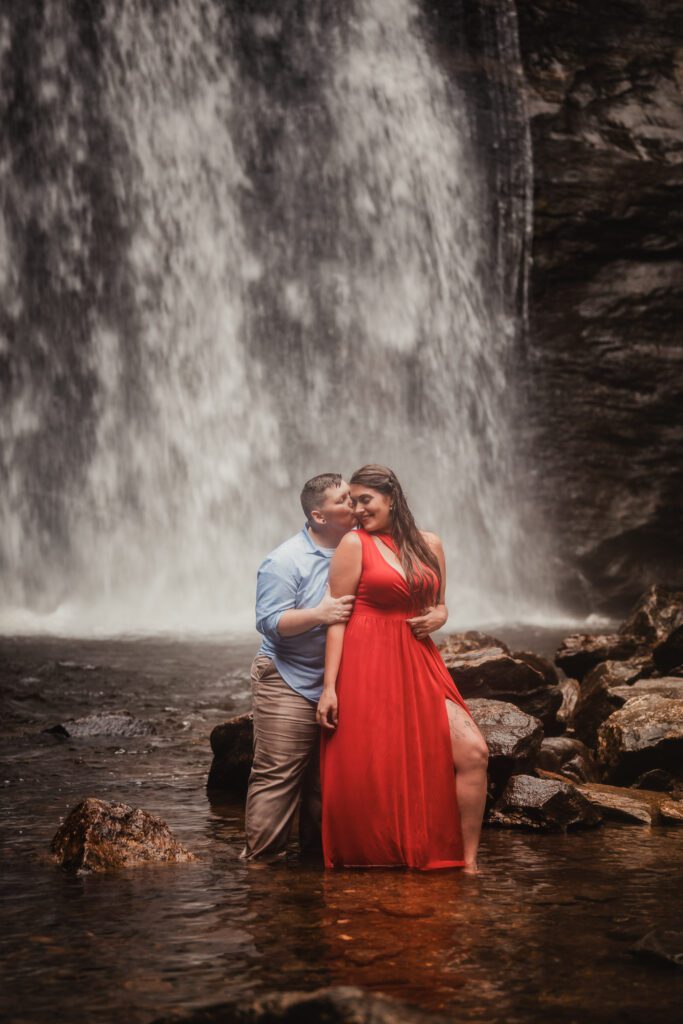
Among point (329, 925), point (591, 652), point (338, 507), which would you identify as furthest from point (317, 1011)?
point (591, 652)

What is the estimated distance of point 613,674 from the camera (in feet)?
26.0

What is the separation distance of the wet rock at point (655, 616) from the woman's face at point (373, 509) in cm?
485

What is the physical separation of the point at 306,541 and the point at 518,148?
1508 centimetres

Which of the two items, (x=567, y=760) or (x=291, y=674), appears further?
(x=567, y=760)

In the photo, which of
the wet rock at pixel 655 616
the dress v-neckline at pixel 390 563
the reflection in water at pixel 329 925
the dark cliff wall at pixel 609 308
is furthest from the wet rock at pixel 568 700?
the dark cliff wall at pixel 609 308

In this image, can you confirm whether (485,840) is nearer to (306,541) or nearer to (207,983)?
(306,541)

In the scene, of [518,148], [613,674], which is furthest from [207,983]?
[518,148]

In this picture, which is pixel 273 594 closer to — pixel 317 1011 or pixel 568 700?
pixel 317 1011

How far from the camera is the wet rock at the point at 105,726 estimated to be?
7887 mm

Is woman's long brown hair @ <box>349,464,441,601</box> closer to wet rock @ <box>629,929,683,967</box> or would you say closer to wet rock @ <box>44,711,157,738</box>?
wet rock @ <box>629,929,683,967</box>

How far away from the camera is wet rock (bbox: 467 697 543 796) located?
5.59 meters

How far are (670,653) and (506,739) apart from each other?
10.9ft

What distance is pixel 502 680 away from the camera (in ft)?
22.3

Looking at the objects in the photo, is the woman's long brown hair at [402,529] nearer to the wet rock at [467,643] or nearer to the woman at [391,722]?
the woman at [391,722]
